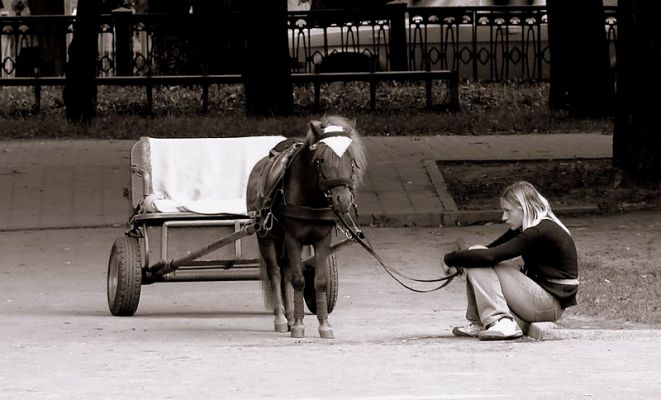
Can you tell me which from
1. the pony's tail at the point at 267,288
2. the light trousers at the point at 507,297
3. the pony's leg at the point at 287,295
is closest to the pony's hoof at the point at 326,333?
the pony's leg at the point at 287,295

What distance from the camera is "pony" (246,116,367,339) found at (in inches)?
355

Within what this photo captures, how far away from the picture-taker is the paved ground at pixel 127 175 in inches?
640

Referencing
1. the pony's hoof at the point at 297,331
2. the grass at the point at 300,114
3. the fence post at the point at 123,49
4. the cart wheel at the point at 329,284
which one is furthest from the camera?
the fence post at the point at 123,49

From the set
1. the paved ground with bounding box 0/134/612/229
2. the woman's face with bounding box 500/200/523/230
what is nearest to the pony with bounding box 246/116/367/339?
the woman's face with bounding box 500/200/523/230

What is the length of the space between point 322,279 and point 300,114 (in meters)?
13.8

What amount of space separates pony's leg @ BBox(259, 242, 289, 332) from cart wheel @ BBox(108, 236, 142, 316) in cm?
118

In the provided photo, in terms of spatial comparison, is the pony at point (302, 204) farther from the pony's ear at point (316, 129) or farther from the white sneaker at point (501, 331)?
the white sneaker at point (501, 331)

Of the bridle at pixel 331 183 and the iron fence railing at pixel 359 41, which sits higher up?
the iron fence railing at pixel 359 41

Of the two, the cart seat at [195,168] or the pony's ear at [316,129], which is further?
the cart seat at [195,168]

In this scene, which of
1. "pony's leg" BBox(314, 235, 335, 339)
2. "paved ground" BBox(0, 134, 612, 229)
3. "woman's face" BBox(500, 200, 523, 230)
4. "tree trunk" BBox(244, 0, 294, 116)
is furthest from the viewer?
"tree trunk" BBox(244, 0, 294, 116)

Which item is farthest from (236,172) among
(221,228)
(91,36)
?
(91,36)

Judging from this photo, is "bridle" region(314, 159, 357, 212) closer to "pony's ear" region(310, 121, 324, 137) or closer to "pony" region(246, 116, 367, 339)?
"pony" region(246, 116, 367, 339)

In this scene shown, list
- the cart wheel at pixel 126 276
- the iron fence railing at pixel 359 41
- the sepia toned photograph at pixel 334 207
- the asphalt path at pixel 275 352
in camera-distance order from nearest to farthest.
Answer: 1. the asphalt path at pixel 275 352
2. the sepia toned photograph at pixel 334 207
3. the cart wheel at pixel 126 276
4. the iron fence railing at pixel 359 41

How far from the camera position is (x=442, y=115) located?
23.0 metres
